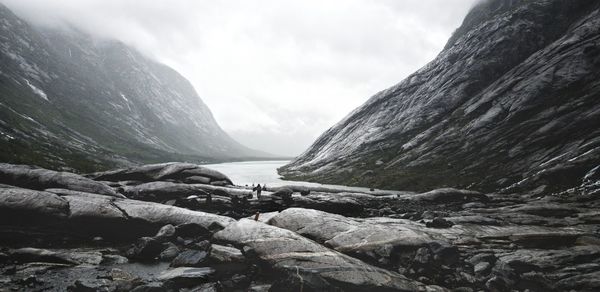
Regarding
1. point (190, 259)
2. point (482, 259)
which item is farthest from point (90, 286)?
point (482, 259)

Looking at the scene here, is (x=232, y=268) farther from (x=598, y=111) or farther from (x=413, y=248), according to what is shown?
(x=598, y=111)

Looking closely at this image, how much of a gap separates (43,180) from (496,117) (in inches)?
3923

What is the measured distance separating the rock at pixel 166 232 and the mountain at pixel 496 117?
5385 cm

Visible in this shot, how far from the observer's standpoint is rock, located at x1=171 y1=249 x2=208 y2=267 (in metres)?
21.2

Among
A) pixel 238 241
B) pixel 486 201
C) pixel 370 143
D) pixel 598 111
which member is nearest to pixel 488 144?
pixel 598 111

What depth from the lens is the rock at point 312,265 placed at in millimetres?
17828

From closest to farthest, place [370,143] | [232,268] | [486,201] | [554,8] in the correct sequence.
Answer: [232,268] → [486,201] → [554,8] → [370,143]

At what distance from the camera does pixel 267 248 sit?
21.4 metres

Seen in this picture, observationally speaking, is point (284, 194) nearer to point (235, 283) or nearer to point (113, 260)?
point (113, 260)

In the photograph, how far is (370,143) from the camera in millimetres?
130500

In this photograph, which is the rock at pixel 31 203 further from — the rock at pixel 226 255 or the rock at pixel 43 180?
the rock at pixel 226 255

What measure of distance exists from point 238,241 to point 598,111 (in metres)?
75.0

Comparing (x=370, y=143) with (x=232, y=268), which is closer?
(x=232, y=268)

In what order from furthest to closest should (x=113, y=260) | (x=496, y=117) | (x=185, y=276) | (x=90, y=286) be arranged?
(x=496, y=117) < (x=113, y=260) < (x=185, y=276) < (x=90, y=286)
